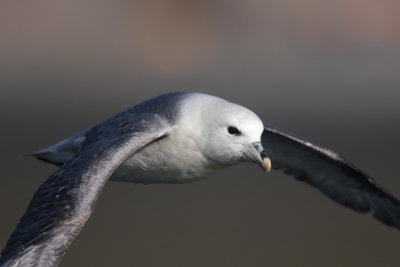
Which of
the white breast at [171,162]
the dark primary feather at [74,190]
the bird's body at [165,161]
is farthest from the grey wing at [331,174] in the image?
the dark primary feather at [74,190]

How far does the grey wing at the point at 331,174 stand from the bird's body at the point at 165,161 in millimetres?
13

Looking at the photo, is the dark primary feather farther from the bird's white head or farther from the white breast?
the bird's white head

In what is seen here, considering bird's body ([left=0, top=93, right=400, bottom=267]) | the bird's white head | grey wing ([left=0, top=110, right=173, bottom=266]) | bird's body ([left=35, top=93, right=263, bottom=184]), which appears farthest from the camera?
bird's body ([left=35, top=93, right=263, bottom=184])

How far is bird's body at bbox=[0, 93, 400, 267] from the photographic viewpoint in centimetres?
541

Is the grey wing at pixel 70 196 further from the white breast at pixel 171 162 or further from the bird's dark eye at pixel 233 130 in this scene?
the bird's dark eye at pixel 233 130

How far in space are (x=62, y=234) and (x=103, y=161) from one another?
92 cm

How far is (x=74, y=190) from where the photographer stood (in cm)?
562

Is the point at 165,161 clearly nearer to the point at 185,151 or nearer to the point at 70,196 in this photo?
the point at 185,151

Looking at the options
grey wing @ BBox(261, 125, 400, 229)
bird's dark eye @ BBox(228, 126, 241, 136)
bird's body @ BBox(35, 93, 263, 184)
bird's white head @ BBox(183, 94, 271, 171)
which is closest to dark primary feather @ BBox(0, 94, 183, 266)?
bird's body @ BBox(35, 93, 263, 184)

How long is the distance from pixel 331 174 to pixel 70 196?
395 centimetres

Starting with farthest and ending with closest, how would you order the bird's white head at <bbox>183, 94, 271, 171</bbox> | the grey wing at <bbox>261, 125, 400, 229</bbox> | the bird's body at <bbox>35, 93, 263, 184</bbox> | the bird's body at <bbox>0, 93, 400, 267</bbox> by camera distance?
the grey wing at <bbox>261, 125, 400, 229</bbox>, the bird's body at <bbox>35, 93, 263, 184</bbox>, the bird's white head at <bbox>183, 94, 271, 171</bbox>, the bird's body at <bbox>0, 93, 400, 267</bbox>

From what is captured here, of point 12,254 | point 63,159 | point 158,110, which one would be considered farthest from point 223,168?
point 12,254

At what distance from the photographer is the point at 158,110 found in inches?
273

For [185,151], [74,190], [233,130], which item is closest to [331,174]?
[233,130]
